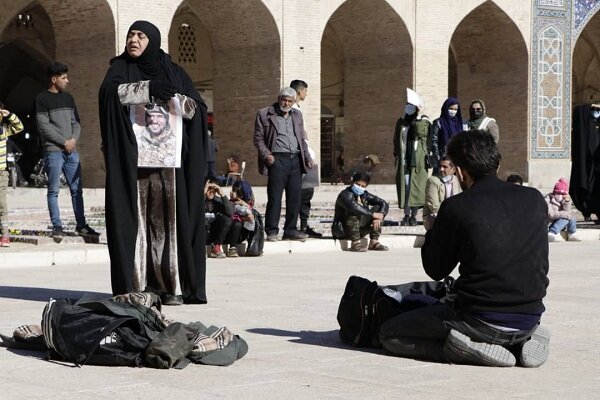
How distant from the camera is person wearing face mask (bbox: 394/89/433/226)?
13.3 meters

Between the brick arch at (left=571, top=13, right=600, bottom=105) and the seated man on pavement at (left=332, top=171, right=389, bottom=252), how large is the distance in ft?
66.0

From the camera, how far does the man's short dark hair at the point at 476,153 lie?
4.66 meters

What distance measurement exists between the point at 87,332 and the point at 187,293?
5.98ft

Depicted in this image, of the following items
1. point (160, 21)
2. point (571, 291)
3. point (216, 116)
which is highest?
point (160, 21)

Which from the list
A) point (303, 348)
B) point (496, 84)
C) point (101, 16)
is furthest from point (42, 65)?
point (303, 348)

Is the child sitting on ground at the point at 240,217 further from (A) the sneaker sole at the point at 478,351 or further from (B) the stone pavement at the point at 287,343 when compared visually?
(A) the sneaker sole at the point at 478,351

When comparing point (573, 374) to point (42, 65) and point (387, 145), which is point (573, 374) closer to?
point (387, 145)

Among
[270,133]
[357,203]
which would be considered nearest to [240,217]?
[270,133]

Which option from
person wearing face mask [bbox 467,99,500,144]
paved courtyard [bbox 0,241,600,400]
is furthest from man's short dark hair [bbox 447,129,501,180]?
person wearing face mask [bbox 467,99,500,144]

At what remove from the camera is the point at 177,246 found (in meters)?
6.47

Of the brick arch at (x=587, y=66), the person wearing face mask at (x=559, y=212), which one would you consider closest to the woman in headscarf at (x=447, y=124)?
the person wearing face mask at (x=559, y=212)

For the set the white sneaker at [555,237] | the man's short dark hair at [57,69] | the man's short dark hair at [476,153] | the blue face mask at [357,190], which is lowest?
the white sneaker at [555,237]

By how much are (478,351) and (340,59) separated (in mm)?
23235

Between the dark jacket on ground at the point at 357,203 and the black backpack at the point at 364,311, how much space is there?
550 cm
